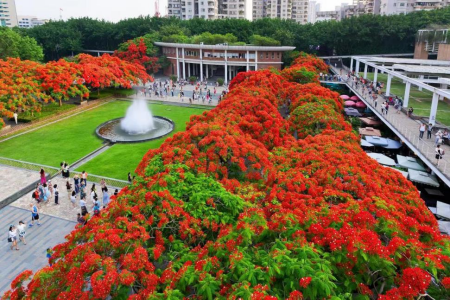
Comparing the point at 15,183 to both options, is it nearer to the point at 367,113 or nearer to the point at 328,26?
the point at 367,113

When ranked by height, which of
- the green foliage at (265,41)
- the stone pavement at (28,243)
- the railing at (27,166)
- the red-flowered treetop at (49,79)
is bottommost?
the stone pavement at (28,243)

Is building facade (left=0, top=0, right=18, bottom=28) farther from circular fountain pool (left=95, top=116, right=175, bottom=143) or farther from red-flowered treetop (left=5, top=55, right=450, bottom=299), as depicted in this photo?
red-flowered treetop (left=5, top=55, right=450, bottom=299)

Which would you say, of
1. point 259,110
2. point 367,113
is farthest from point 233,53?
point 259,110

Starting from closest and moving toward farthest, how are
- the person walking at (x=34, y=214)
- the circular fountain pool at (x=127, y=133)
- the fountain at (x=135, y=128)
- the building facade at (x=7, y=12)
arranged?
the person walking at (x=34, y=214) < the circular fountain pool at (x=127, y=133) < the fountain at (x=135, y=128) < the building facade at (x=7, y=12)

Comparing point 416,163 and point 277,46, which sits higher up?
point 277,46

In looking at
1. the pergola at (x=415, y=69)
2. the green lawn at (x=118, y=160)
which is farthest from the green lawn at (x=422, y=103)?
the green lawn at (x=118, y=160)

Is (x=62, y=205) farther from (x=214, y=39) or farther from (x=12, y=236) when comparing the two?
(x=214, y=39)

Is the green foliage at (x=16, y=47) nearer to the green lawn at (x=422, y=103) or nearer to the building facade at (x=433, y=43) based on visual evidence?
the green lawn at (x=422, y=103)
